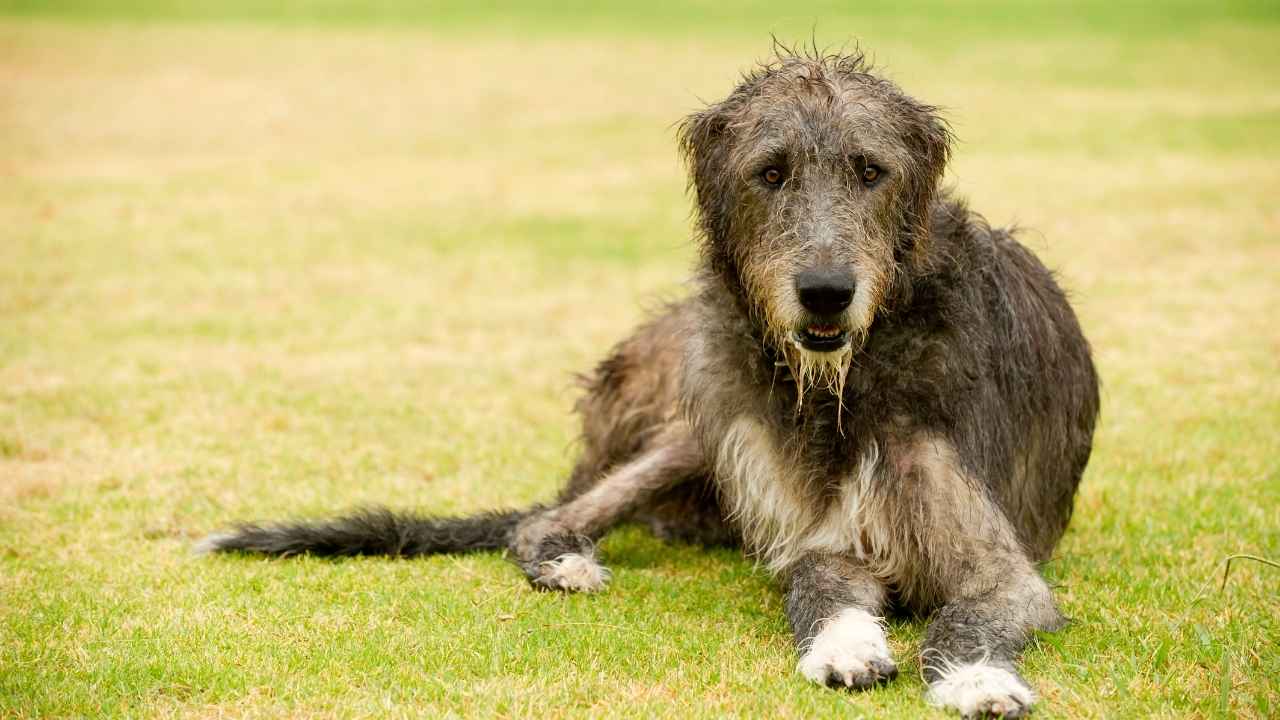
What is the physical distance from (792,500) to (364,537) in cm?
229

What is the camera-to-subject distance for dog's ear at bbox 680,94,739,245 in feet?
19.7

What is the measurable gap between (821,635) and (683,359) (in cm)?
170

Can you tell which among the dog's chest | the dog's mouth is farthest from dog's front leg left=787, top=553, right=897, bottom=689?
the dog's mouth

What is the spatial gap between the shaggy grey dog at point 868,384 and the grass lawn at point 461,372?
9.2 inches

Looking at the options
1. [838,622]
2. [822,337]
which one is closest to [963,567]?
[838,622]

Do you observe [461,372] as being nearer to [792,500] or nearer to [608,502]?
[608,502]

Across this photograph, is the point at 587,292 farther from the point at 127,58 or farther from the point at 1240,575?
the point at 127,58

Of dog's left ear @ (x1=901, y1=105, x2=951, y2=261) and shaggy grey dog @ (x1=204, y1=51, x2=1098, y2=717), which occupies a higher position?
dog's left ear @ (x1=901, y1=105, x2=951, y2=261)

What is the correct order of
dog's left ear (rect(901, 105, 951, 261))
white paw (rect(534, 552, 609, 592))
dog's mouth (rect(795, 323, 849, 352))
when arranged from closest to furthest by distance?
dog's mouth (rect(795, 323, 849, 352))
dog's left ear (rect(901, 105, 951, 261))
white paw (rect(534, 552, 609, 592))

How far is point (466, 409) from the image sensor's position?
1048 cm

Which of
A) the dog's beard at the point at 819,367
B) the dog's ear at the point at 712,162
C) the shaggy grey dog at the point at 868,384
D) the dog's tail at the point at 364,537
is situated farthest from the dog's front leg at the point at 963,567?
the dog's tail at the point at 364,537

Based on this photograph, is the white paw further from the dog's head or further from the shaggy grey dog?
the dog's head

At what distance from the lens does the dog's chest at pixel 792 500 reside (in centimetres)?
599

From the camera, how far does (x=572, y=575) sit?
22.0ft
